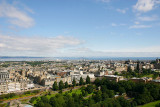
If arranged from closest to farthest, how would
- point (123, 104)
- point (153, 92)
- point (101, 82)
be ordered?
point (123, 104)
point (153, 92)
point (101, 82)

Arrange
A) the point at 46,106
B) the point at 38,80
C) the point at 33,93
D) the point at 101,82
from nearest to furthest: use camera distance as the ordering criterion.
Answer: the point at 46,106
the point at 33,93
the point at 101,82
the point at 38,80

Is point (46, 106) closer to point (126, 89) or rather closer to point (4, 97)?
point (4, 97)

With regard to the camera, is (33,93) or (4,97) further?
(33,93)

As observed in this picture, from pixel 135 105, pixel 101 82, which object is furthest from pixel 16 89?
pixel 135 105

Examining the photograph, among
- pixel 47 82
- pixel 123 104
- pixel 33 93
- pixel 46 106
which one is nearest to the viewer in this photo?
pixel 46 106

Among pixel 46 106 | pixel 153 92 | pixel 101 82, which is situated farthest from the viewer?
pixel 101 82

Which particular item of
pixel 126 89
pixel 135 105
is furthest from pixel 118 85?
pixel 135 105

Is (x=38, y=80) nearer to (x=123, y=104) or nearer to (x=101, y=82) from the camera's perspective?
(x=101, y=82)

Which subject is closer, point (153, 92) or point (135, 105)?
point (135, 105)
